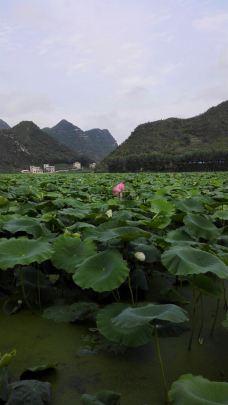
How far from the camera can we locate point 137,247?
2.10 metres

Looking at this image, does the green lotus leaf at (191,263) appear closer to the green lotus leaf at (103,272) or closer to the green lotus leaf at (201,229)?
the green lotus leaf at (103,272)

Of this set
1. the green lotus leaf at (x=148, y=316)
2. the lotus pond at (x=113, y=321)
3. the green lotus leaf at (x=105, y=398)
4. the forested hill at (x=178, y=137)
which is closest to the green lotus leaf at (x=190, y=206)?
→ the lotus pond at (x=113, y=321)

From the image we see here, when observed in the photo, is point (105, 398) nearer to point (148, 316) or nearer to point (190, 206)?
point (148, 316)

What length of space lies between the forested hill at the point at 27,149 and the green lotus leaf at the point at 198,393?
193 feet

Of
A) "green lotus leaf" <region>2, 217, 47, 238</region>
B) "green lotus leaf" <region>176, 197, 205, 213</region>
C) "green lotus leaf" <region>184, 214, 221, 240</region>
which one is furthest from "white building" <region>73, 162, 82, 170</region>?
"green lotus leaf" <region>184, 214, 221, 240</region>

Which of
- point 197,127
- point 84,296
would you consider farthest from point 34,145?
point 84,296

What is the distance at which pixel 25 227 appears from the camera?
93.4 inches

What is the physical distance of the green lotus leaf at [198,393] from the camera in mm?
1013

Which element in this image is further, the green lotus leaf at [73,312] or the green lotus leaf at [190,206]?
the green lotus leaf at [190,206]

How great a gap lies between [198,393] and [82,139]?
399 feet

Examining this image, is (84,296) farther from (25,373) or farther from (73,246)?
(25,373)

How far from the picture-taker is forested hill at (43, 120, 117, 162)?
376ft

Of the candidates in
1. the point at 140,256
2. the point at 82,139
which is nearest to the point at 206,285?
the point at 140,256

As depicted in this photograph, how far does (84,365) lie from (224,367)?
0.50 m
